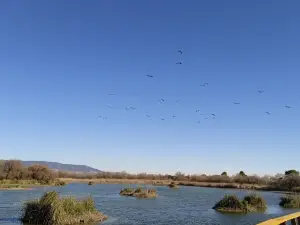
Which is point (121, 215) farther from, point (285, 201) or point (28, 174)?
point (28, 174)

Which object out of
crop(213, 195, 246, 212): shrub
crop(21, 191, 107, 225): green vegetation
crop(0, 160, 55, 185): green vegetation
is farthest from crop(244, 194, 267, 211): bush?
crop(0, 160, 55, 185): green vegetation

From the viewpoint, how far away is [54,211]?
91.4 feet

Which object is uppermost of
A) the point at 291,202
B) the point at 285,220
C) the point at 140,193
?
the point at 140,193

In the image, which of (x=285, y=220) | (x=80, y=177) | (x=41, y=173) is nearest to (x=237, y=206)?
(x=285, y=220)

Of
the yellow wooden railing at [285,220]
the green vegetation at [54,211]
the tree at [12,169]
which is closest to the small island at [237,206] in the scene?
the green vegetation at [54,211]

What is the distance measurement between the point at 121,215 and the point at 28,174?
60644 millimetres

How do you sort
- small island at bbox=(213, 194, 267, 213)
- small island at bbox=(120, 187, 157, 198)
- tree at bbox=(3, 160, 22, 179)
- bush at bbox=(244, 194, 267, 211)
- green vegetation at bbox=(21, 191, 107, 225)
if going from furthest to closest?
tree at bbox=(3, 160, 22, 179)
small island at bbox=(120, 187, 157, 198)
bush at bbox=(244, 194, 267, 211)
small island at bbox=(213, 194, 267, 213)
green vegetation at bbox=(21, 191, 107, 225)

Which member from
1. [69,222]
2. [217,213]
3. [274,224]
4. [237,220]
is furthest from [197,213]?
[274,224]

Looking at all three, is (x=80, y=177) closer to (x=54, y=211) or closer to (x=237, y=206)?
(x=237, y=206)

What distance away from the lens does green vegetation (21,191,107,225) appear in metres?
27.9

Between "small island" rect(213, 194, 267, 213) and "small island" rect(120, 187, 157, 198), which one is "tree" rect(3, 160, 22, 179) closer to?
"small island" rect(120, 187, 157, 198)

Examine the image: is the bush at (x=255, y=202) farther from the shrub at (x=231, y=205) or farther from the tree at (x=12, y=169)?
the tree at (x=12, y=169)

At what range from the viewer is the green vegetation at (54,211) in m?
27.9

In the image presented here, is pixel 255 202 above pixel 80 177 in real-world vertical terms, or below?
below
